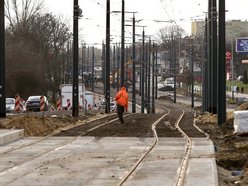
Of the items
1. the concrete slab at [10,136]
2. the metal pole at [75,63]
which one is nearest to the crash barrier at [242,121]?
the concrete slab at [10,136]

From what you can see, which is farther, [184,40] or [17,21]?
[17,21]

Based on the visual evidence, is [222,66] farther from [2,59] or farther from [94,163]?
[94,163]

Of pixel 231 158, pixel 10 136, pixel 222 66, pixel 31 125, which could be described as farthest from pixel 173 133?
pixel 231 158

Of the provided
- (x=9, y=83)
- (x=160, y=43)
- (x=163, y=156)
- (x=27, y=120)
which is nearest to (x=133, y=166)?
(x=163, y=156)

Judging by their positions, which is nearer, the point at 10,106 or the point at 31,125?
the point at 31,125

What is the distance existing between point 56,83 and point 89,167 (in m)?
80.6

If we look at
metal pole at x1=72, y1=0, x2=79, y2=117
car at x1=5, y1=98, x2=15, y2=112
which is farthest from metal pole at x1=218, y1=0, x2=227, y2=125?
car at x1=5, y1=98, x2=15, y2=112

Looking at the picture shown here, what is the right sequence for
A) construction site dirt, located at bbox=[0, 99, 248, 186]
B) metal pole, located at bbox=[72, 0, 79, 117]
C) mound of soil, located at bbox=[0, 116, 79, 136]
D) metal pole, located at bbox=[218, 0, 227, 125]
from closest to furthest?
construction site dirt, located at bbox=[0, 99, 248, 186], mound of soil, located at bbox=[0, 116, 79, 136], metal pole, located at bbox=[218, 0, 227, 125], metal pole, located at bbox=[72, 0, 79, 117]

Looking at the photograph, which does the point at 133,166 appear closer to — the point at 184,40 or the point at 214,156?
the point at 214,156

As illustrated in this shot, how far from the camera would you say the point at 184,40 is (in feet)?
270

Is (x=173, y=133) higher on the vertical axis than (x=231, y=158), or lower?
lower

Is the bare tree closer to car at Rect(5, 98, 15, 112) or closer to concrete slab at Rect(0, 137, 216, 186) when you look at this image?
car at Rect(5, 98, 15, 112)

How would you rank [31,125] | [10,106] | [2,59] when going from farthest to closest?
[10,106], [2,59], [31,125]

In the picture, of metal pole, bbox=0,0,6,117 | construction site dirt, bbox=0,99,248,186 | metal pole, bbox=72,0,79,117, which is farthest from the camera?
metal pole, bbox=72,0,79,117
